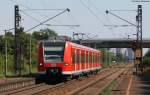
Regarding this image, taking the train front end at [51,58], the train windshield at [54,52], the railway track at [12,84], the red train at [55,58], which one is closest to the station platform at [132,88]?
the red train at [55,58]

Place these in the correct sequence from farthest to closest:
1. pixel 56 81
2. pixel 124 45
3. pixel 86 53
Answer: pixel 124 45, pixel 86 53, pixel 56 81

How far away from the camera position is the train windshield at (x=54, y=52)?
41406mm

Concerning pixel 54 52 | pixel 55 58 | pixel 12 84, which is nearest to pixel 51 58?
pixel 55 58

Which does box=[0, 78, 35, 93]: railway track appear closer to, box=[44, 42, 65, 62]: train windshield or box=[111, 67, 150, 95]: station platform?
box=[44, 42, 65, 62]: train windshield

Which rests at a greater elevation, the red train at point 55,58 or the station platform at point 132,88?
the red train at point 55,58

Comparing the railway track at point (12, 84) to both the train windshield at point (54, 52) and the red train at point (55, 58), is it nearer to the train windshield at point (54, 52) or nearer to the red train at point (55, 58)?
the red train at point (55, 58)

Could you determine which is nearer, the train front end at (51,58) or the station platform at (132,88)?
the station platform at (132,88)

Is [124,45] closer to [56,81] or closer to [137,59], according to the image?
[137,59]

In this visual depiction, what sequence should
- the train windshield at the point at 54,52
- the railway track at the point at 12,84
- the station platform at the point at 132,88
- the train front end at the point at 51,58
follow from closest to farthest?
the station platform at the point at 132,88, the railway track at the point at 12,84, the train front end at the point at 51,58, the train windshield at the point at 54,52

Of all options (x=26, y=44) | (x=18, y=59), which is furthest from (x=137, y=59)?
(x=26, y=44)

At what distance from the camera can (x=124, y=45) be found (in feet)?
407

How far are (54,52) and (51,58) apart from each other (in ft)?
1.56

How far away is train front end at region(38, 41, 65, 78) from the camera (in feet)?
135

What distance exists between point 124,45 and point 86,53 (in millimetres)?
68806
